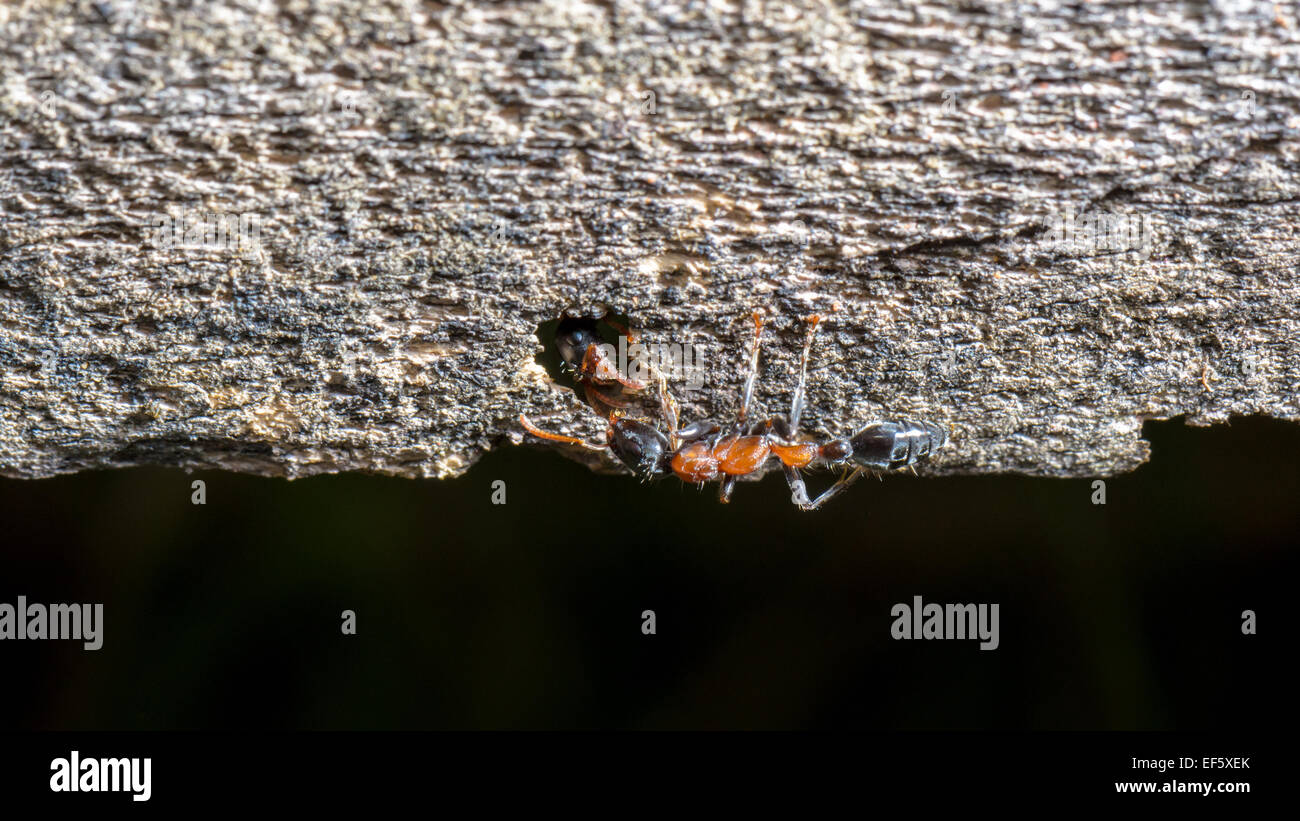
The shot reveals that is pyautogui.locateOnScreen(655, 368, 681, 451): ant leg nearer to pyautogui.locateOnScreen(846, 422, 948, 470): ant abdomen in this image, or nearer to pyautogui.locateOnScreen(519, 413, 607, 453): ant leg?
pyautogui.locateOnScreen(519, 413, 607, 453): ant leg

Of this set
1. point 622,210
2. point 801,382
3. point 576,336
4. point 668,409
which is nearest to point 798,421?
point 801,382

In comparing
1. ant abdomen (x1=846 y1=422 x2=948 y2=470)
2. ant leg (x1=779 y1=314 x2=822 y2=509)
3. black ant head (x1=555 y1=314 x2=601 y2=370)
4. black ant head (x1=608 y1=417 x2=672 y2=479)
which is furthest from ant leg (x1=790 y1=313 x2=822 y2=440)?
black ant head (x1=555 y1=314 x2=601 y2=370)

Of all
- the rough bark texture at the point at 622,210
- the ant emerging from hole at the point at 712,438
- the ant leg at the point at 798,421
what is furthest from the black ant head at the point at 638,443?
the ant leg at the point at 798,421

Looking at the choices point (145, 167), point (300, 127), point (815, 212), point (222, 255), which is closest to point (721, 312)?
point (815, 212)

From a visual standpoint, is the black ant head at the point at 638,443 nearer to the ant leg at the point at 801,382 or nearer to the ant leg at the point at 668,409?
the ant leg at the point at 668,409

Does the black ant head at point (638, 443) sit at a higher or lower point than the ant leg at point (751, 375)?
lower

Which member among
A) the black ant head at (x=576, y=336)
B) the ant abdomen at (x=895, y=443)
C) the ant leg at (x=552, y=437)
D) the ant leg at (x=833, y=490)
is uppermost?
the black ant head at (x=576, y=336)

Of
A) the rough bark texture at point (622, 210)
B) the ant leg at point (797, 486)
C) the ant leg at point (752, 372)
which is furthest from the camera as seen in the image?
the ant leg at point (797, 486)

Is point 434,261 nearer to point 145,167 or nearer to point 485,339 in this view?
point 485,339
